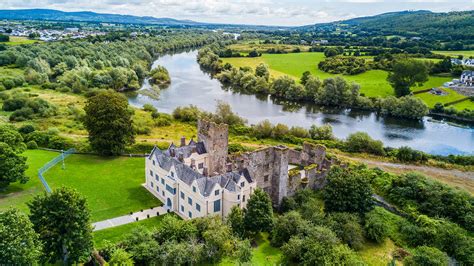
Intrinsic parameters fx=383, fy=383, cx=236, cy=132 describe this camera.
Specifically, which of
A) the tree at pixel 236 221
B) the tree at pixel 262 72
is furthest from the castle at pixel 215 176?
the tree at pixel 262 72

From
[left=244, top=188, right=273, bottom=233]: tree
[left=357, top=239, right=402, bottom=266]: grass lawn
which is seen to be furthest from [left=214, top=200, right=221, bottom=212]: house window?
[left=357, top=239, right=402, bottom=266]: grass lawn

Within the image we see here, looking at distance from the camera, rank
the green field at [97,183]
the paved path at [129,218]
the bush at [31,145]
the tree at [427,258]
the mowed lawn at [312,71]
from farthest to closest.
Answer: the mowed lawn at [312,71] → the bush at [31,145] → the green field at [97,183] → the paved path at [129,218] → the tree at [427,258]

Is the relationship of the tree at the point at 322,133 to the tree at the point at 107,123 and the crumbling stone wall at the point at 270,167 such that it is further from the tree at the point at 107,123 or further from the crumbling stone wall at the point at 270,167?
the tree at the point at 107,123

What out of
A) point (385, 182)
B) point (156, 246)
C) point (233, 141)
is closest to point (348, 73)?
point (233, 141)

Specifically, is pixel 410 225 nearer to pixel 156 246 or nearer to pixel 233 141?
pixel 156 246

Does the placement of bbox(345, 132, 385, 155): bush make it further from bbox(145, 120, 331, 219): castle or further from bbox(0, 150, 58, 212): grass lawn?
bbox(0, 150, 58, 212): grass lawn

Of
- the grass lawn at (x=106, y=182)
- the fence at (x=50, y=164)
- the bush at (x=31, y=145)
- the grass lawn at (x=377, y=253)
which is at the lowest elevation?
the grass lawn at (x=377, y=253)
